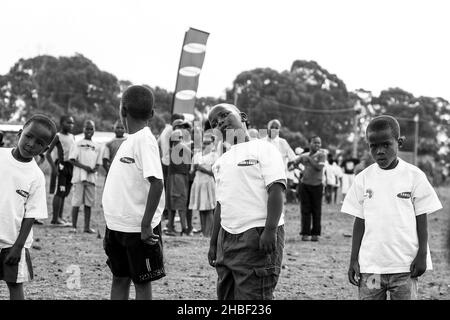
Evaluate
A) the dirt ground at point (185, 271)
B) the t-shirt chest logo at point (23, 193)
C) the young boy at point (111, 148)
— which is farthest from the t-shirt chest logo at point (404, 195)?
the young boy at point (111, 148)

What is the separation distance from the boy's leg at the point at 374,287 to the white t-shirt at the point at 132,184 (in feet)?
4.68

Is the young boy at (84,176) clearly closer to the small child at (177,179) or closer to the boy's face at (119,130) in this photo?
the boy's face at (119,130)

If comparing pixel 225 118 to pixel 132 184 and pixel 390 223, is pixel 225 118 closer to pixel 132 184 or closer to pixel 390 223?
pixel 132 184

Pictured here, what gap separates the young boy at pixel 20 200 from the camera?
4504mm

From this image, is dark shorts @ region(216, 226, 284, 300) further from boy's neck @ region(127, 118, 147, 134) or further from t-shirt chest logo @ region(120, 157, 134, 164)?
boy's neck @ region(127, 118, 147, 134)

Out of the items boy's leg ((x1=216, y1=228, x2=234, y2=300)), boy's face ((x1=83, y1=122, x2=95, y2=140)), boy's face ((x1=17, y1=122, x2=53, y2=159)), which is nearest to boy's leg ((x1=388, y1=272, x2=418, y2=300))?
boy's leg ((x1=216, y1=228, x2=234, y2=300))

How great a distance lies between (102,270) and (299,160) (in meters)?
5.15

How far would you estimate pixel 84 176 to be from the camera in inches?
438

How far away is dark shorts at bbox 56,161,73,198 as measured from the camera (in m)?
11.6

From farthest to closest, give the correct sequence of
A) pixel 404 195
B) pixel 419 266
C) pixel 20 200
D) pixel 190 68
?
1. pixel 190 68
2. pixel 20 200
3. pixel 404 195
4. pixel 419 266

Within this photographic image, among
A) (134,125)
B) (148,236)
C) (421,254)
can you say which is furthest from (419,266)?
(134,125)

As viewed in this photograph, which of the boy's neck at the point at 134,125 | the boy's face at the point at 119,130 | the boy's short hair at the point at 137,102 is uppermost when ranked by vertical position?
the boy's face at the point at 119,130

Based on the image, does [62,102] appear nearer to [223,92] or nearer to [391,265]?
[223,92]

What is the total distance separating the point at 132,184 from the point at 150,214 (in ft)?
0.93
